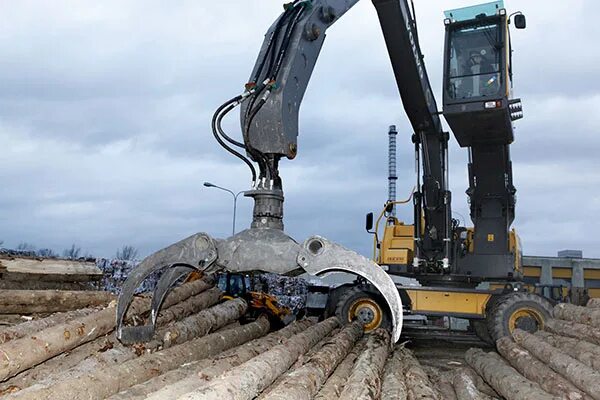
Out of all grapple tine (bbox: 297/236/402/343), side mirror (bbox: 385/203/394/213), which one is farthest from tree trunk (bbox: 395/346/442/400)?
side mirror (bbox: 385/203/394/213)

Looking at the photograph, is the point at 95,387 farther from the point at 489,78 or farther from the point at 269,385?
the point at 489,78

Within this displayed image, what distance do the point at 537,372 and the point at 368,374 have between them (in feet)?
7.47

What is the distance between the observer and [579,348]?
6.49m

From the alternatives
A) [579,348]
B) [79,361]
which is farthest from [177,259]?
[579,348]

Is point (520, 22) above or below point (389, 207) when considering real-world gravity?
above

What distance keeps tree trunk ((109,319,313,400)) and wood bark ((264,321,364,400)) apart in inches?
24.9

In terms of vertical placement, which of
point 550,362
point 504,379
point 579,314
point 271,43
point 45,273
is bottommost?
point 504,379

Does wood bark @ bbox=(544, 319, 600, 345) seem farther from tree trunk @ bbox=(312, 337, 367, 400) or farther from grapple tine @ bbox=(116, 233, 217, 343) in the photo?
grapple tine @ bbox=(116, 233, 217, 343)

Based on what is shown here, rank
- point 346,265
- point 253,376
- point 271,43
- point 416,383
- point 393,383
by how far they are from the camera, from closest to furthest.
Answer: point 253,376, point 346,265, point 271,43, point 393,383, point 416,383

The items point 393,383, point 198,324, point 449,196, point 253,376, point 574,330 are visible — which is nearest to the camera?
point 253,376

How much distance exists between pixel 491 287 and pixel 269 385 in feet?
24.8

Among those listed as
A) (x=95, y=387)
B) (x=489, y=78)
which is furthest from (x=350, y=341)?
(x=489, y=78)

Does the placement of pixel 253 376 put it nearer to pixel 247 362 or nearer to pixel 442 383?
pixel 247 362

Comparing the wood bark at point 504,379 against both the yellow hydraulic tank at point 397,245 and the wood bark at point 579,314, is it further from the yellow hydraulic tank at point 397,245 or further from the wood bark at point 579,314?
the yellow hydraulic tank at point 397,245
